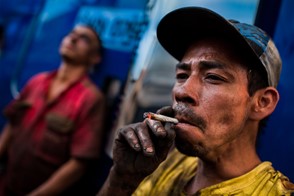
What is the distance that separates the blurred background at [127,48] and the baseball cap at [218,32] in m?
0.59

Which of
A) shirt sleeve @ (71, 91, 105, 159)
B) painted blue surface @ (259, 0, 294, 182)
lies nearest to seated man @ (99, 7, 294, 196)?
painted blue surface @ (259, 0, 294, 182)

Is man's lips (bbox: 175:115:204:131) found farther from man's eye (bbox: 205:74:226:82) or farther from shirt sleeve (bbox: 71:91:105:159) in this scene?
shirt sleeve (bbox: 71:91:105:159)

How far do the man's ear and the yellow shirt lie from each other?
21 centimetres

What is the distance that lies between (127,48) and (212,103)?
175 centimetres

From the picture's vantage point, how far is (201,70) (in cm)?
167

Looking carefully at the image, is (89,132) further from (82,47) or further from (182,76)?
(182,76)

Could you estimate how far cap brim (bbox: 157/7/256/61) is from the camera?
5.20 ft

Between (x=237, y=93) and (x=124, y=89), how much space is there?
5.28ft

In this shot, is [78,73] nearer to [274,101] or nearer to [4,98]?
[4,98]

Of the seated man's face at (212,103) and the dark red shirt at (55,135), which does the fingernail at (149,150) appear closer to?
the seated man's face at (212,103)

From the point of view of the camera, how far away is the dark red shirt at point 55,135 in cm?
316

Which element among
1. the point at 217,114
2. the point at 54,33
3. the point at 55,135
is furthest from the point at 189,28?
the point at 54,33

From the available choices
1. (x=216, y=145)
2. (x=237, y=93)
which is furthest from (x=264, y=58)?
(x=216, y=145)

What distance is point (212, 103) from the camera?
161 cm
